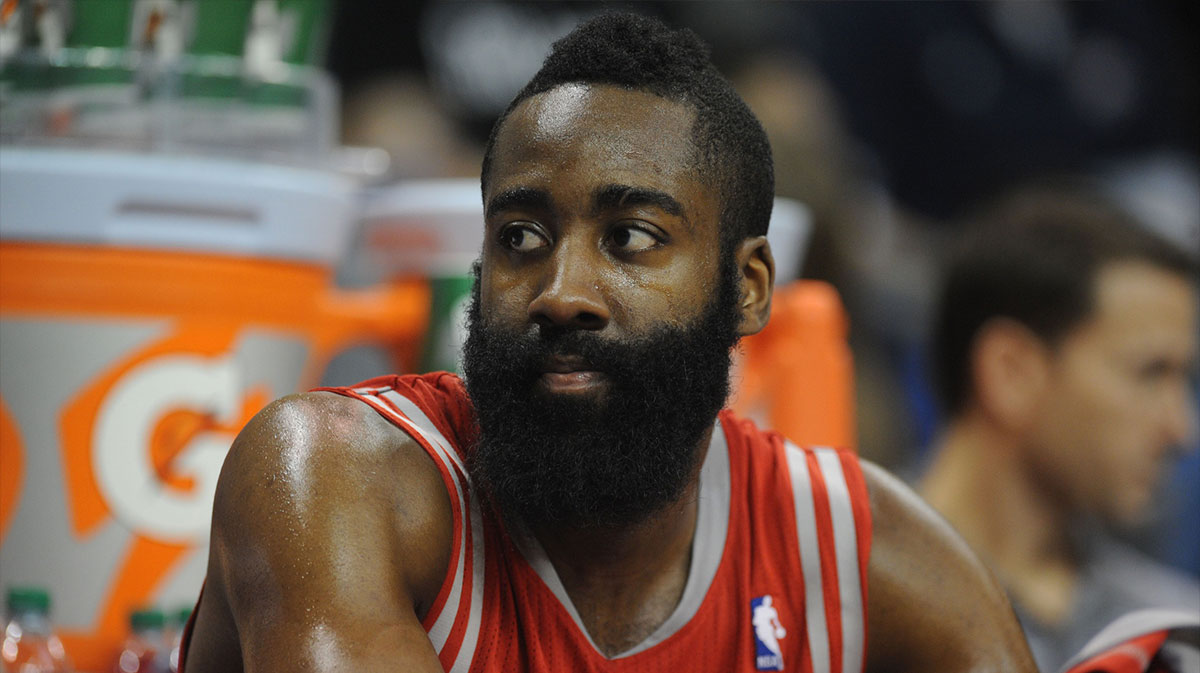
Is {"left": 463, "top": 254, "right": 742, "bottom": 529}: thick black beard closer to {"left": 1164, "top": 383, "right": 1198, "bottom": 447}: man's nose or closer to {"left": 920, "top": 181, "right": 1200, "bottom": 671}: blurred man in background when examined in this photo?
{"left": 920, "top": 181, "right": 1200, "bottom": 671}: blurred man in background

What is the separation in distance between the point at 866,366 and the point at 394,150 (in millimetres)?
1723

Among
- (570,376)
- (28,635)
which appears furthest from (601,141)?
(28,635)

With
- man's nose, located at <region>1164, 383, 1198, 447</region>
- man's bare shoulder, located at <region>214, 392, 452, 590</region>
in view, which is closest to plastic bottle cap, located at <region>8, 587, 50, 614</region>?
man's bare shoulder, located at <region>214, 392, 452, 590</region>

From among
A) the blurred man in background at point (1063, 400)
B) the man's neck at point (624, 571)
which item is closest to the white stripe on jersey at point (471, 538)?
the man's neck at point (624, 571)

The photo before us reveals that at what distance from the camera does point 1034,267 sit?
3.36 metres

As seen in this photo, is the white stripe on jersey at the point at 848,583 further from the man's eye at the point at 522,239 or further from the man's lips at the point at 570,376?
the man's eye at the point at 522,239

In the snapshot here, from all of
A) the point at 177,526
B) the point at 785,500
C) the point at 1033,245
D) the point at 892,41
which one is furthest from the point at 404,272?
the point at 892,41

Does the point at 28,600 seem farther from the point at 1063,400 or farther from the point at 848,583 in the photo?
the point at 1063,400

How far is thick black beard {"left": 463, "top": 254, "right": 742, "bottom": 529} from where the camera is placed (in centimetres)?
167

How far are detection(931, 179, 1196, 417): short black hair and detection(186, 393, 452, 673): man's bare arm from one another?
6.87ft

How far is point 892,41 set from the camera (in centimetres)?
561

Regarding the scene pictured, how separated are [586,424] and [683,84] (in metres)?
0.45

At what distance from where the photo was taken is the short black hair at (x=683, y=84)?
176cm

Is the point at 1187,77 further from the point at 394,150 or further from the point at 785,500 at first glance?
the point at 785,500
